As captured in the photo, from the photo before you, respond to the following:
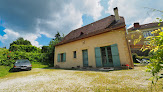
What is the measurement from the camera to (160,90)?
187 cm

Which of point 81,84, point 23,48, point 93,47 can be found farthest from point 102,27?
point 23,48

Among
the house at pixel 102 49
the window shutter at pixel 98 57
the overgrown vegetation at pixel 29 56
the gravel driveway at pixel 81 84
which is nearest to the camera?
the gravel driveway at pixel 81 84

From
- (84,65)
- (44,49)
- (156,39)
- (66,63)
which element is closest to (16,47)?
(44,49)

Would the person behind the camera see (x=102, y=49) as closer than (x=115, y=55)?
No

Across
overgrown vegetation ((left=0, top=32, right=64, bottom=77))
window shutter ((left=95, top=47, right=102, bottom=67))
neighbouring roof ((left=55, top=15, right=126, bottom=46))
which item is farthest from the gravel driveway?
overgrown vegetation ((left=0, top=32, right=64, bottom=77))

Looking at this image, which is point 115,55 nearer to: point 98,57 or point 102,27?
point 98,57

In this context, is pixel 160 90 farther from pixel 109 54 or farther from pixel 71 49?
pixel 71 49

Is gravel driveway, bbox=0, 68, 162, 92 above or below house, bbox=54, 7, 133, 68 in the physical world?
below

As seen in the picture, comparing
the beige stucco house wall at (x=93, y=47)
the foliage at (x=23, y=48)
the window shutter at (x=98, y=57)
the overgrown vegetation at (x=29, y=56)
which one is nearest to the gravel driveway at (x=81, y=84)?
the beige stucco house wall at (x=93, y=47)

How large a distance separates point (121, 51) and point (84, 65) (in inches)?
157

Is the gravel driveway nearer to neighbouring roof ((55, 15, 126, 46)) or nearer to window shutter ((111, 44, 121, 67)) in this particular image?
window shutter ((111, 44, 121, 67))

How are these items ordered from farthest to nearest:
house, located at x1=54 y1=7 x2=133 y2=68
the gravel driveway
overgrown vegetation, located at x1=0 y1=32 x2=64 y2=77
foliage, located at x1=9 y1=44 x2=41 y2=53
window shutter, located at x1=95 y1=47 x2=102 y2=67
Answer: foliage, located at x1=9 y1=44 x2=41 y2=53, overgrown vegetation, located at x1=0 y1=32 x2=64 y2=77, window shutter, located at x1=95 y1=47 x2=102 y2=67, house, located at x1=54 y1=7 x2=133 y2=68, the gravel driveway

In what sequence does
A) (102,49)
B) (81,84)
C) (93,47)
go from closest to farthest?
(81,84), (102,49), (93,47)

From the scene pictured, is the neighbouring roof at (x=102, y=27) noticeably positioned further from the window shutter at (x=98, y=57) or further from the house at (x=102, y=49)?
the window shutter at (x=98, y=57)
